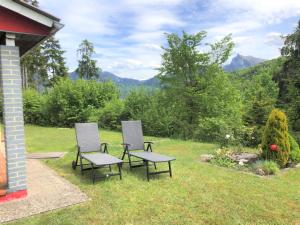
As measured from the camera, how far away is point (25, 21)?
4289 millimetres

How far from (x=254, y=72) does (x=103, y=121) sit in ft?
159

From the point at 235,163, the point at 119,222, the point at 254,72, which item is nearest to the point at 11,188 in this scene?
the point at 119,222

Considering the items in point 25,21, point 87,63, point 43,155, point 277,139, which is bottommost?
point 43,155

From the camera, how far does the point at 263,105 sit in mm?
10500

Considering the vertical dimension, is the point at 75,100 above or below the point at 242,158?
above

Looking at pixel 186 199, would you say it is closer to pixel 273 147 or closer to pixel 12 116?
pixel 273 147

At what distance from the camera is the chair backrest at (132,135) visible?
6.82 m

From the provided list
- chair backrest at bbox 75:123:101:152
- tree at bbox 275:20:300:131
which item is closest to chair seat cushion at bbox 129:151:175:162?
chair backrest at bbox 75:123:101:152

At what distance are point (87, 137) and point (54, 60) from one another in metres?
37.4

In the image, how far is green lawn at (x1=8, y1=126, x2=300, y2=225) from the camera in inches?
151

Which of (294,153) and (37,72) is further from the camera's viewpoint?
(37,72)

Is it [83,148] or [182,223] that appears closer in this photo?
[182,223]

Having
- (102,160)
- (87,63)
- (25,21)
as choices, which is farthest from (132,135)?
(87,63)

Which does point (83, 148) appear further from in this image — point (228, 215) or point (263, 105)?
point (263, 105)
